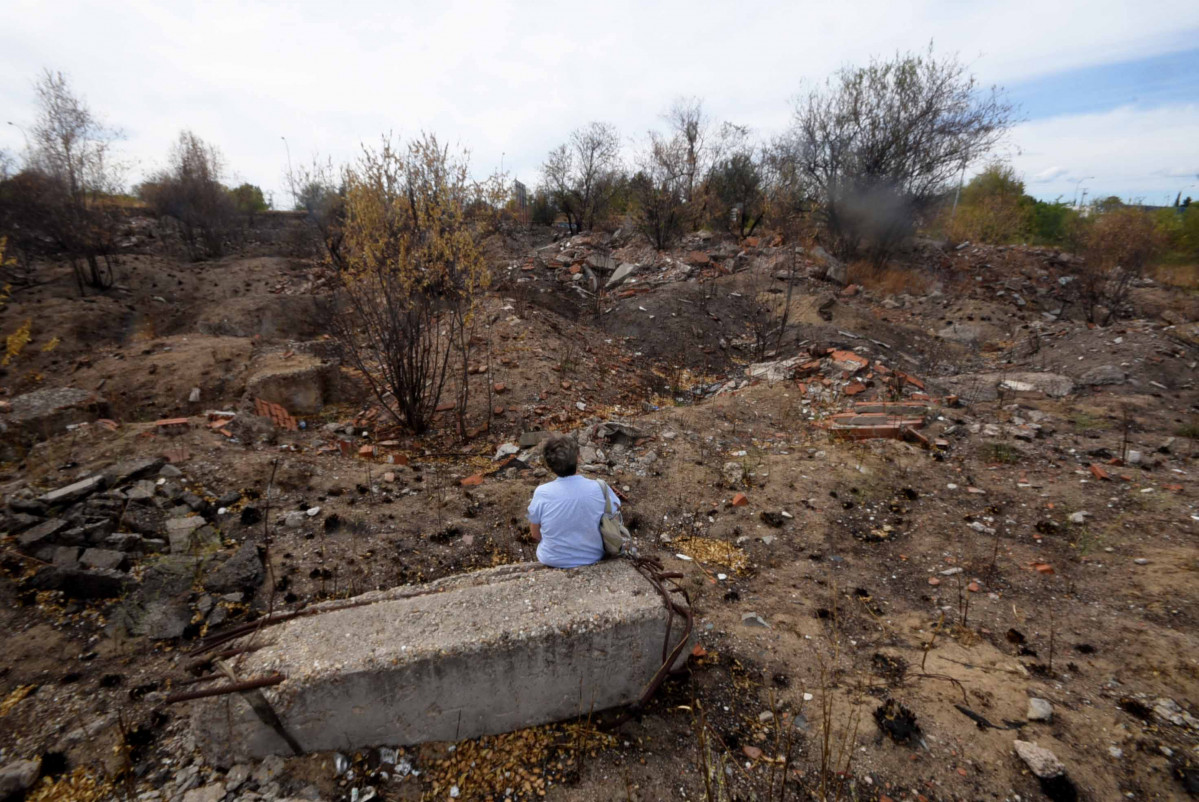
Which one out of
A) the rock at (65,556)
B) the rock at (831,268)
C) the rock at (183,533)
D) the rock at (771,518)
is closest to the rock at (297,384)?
the rock at (183,533)

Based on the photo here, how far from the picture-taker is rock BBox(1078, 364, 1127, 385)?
657 cm

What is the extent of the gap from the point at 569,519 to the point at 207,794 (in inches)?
69.9

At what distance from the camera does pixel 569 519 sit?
2568 millimetres

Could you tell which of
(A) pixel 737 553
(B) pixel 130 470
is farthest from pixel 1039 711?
(B) pixel 130 470

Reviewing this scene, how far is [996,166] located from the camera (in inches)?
770

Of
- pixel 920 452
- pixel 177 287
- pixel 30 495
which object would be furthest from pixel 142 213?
pixel 920 452

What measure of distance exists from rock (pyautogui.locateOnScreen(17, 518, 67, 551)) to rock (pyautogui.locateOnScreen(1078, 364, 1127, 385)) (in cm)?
1053

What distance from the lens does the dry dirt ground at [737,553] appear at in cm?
210

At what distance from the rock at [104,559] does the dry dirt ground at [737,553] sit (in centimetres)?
4

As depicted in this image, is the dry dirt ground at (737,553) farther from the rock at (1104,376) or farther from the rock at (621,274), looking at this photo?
the rock at (621,274)

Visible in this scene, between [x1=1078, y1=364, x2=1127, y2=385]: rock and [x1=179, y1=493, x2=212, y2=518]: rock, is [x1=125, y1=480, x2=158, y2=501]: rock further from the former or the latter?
[x1=1078, y1=364, x2=1127, y2=385]: rock

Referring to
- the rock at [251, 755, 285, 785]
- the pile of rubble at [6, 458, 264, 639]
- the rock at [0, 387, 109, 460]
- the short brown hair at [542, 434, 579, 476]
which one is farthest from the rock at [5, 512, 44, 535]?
the short brown hair at [542, 434, 579, 476]

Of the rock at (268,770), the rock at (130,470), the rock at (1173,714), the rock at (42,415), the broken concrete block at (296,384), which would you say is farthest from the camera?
the broken concrete block at (296,384)

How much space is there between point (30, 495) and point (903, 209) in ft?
55.6
